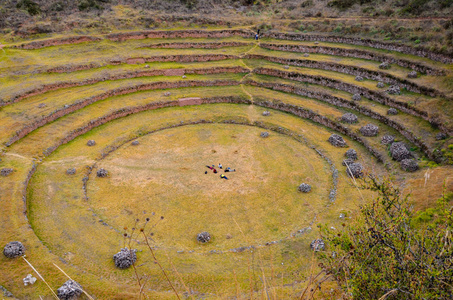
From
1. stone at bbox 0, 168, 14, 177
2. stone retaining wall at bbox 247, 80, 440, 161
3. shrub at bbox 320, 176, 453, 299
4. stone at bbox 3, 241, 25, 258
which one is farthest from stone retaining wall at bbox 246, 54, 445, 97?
stone at bbox 3, 241, 25, 258

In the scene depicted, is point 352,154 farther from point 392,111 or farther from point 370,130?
point 392,111

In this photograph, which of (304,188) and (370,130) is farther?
(370,130)

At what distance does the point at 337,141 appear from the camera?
1192 inches

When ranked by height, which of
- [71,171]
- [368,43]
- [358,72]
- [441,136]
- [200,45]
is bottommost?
[71,171]

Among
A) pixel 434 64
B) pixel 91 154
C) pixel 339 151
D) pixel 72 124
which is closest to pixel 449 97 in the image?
pixel 434 64

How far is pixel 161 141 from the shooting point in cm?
3300

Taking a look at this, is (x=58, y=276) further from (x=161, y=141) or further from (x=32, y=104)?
(x=32, y=104)

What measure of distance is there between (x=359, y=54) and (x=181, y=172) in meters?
31.9

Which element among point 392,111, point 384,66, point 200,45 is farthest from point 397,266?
point 200,45

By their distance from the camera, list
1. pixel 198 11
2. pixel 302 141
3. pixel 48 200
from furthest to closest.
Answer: pixel 198 11 → pixel 302 141 → pixel 48 200

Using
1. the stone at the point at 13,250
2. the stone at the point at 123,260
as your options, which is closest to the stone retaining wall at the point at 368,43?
the stone at the point at 123,260

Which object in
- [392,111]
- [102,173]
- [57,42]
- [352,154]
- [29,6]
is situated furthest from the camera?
[29,6]

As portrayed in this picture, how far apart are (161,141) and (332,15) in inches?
1703

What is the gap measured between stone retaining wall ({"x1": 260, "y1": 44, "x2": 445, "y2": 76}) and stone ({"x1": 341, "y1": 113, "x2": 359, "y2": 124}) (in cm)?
1090
